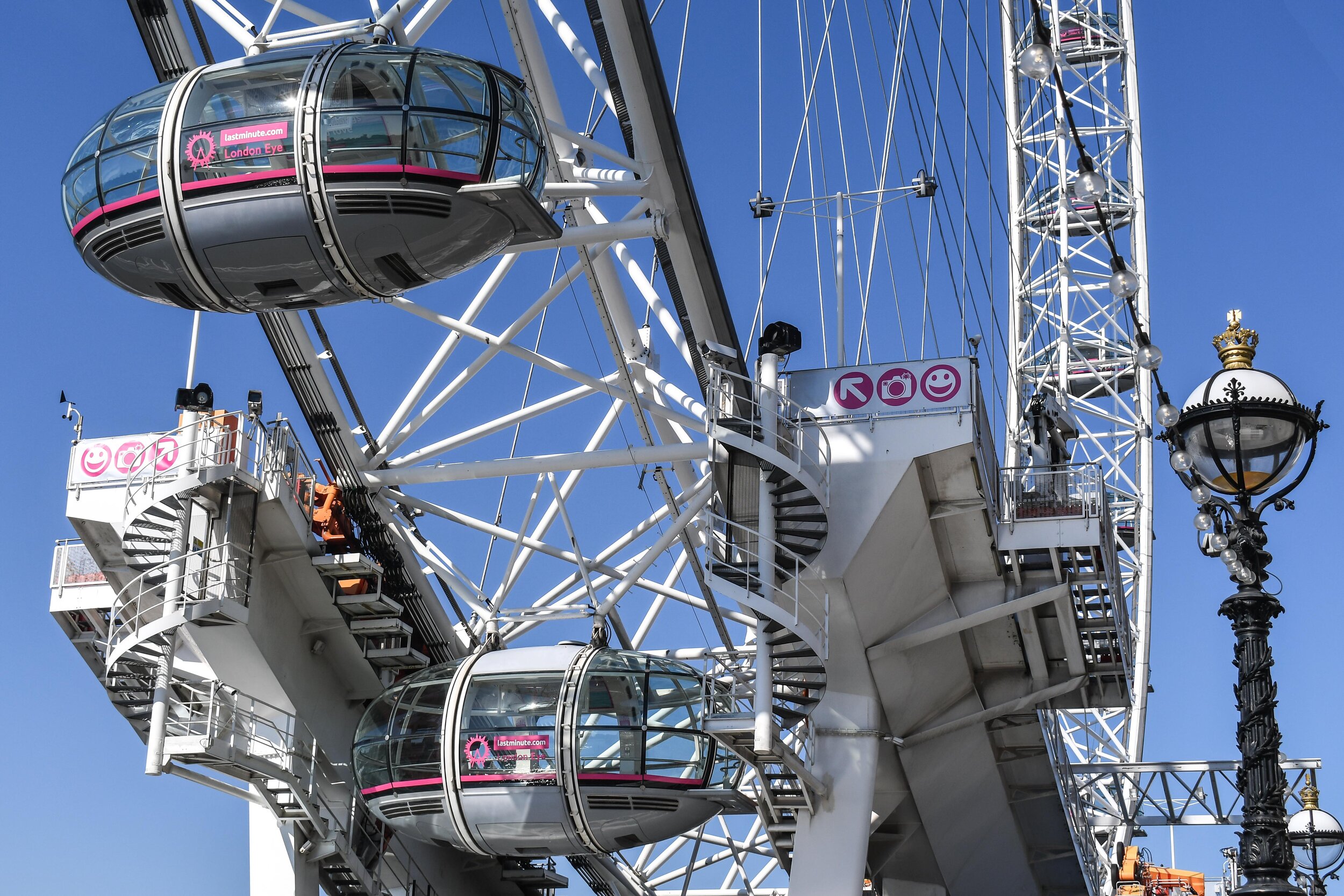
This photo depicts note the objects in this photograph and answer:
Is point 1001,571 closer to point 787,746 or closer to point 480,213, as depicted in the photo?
point 787,746

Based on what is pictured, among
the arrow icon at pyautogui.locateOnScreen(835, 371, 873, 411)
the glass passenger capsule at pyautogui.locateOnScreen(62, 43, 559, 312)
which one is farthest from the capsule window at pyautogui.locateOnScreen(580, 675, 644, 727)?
the glass passenger capsule at pyautogui.locateOnScreen(62, 43, 559, 312)

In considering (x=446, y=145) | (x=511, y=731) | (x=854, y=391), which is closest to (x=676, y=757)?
(x=511, y=731)

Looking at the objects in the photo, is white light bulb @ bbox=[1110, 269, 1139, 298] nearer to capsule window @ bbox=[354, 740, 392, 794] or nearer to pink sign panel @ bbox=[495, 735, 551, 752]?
pink sign panel @ bbox=[495, 735, 551, 752]

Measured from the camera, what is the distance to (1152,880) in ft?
103

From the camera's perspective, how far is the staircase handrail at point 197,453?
23.8m

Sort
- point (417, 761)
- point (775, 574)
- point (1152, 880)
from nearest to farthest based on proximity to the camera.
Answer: point (775, 574) → point (417, 761) → point (1152, 880)

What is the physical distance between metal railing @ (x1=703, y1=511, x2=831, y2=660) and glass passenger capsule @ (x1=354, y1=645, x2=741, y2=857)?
2.22 m

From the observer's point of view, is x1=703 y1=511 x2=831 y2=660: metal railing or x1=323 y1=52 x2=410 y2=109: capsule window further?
x1=703 y1=511 x2=831 y2=660: metal railing

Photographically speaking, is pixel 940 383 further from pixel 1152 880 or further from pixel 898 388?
pixel 1152 880

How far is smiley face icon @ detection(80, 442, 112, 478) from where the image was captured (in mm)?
25328

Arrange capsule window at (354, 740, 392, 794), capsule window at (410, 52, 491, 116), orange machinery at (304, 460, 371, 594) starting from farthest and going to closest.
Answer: orange machinery at (304, 460, 371, 594)
capsule window at (354, 740, 392, 794)
capsule window at (410, 52, 491, 116)

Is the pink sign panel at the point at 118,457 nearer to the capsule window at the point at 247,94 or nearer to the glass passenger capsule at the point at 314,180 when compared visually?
the glass passenger capsule at the point at 314,180

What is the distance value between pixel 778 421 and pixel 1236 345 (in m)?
11.7

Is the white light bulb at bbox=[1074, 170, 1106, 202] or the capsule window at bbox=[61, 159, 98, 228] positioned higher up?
the capsule window at bbox=[61, 159, 98, 228]
